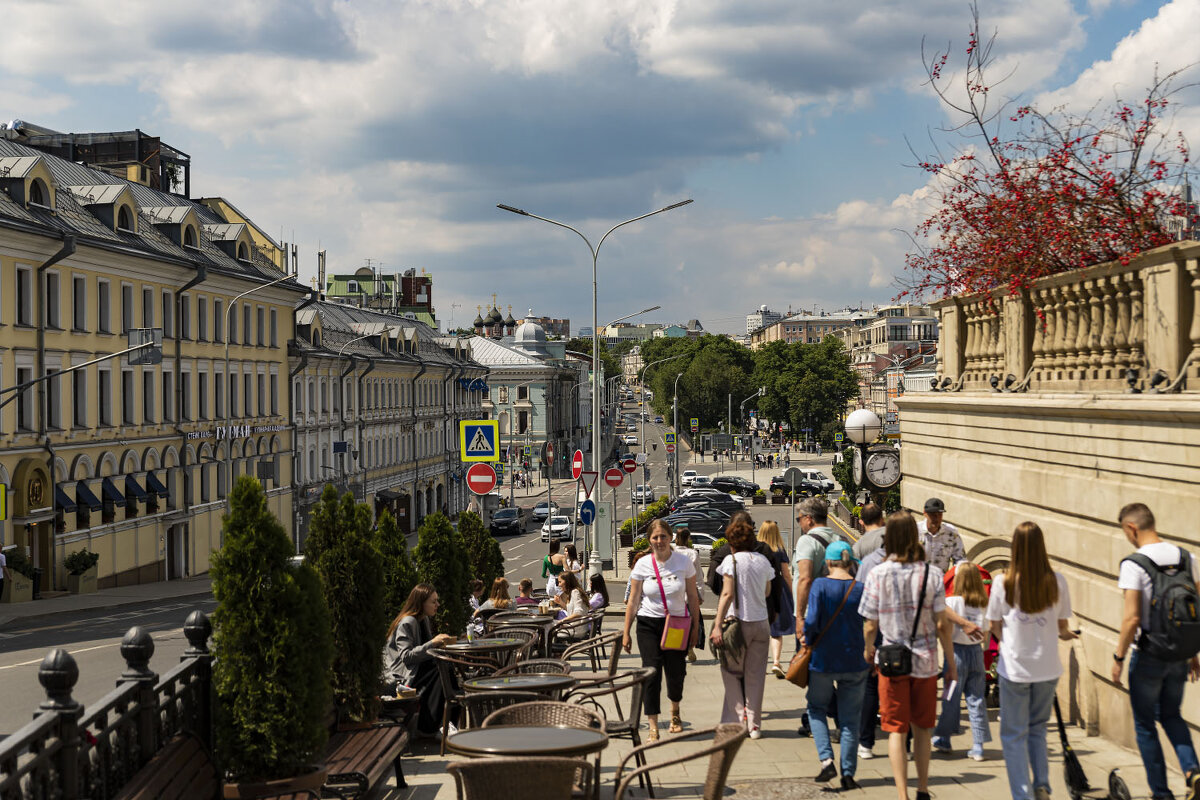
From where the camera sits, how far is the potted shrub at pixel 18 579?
1375 inches

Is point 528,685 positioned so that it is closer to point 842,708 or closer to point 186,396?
point 842,708

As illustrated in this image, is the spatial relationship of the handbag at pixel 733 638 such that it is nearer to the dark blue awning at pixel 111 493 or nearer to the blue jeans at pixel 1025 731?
the blue jeans at pixel 1025 731

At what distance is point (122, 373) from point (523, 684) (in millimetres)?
37682

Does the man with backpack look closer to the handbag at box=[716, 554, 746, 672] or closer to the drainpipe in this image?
the handbag at box=[716, 554, 746, 672]

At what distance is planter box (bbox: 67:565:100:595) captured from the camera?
38250 millimetres

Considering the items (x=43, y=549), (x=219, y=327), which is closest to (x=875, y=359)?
(x=219, y=327)

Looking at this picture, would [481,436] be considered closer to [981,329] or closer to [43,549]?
[981,329]

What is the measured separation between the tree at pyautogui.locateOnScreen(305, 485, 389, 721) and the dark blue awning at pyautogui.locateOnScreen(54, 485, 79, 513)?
31.7m

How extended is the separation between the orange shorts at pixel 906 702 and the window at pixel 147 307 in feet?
133

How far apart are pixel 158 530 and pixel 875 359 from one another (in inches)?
6096

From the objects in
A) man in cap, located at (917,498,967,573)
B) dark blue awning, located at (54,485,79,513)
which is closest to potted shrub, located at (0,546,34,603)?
dark blue awning, located at (54,485,79,513)

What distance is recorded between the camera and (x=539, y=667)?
10227mm

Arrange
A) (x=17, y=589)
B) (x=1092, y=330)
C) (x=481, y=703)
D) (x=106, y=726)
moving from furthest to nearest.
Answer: (x=17, y=589) → (x=1092, y=330) → (x=481, y=703) → (x=106, y=726)

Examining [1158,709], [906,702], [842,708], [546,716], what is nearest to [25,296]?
[842,708]
